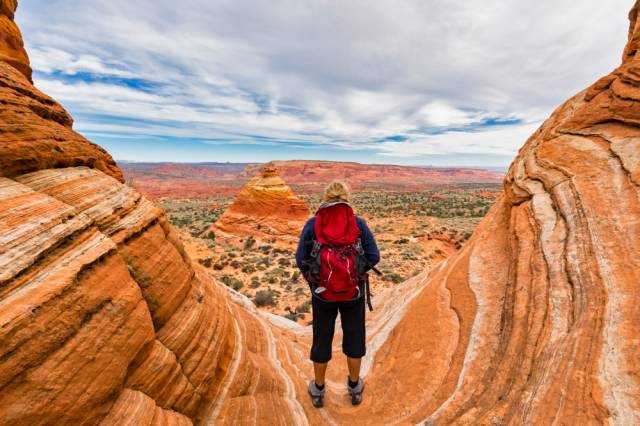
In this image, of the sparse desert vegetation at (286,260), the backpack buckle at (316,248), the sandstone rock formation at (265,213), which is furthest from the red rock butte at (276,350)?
the sandstone rock formation at (265,213)

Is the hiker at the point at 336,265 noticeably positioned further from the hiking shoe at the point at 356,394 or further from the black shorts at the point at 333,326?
the hiking shoe at the point at 356,394

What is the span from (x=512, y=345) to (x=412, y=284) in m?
4.01

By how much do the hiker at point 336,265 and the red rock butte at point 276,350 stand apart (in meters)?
1.01

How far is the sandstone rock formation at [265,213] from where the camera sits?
79.0 feet

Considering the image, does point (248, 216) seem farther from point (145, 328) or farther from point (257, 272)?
point (145, 328)

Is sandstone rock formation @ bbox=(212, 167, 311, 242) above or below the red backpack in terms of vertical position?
below

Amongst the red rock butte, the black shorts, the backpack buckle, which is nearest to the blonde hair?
the backpack buckle

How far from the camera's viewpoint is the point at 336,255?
3.04m

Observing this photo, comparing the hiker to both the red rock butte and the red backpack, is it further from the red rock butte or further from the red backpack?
the red rock butte

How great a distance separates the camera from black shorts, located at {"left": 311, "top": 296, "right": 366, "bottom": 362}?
3327mm

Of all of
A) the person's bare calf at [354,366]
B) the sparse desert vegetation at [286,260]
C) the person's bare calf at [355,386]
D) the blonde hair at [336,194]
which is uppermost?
the blonde hair at [336,194]

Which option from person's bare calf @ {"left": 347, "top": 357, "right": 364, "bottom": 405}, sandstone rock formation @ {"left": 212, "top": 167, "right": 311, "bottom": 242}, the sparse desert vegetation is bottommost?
the sparse desert vegetation

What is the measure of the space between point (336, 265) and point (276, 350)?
9.71 feet

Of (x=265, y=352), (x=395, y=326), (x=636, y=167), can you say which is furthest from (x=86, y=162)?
(x=636, y=167)
